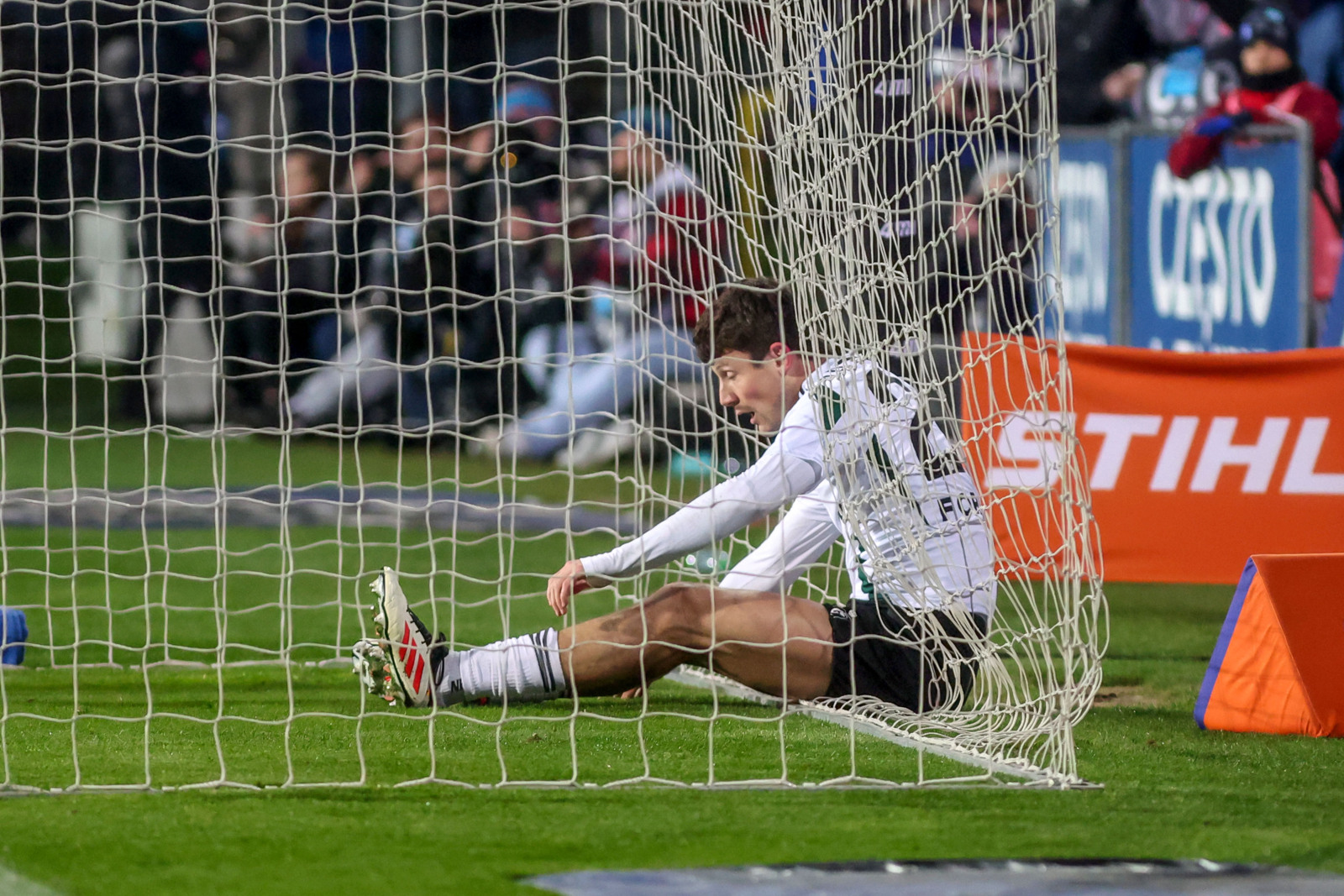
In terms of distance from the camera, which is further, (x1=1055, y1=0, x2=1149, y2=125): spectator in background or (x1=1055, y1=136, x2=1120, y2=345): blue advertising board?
(x1=1055, y1=0, x2=1149, y2=125): spectator in background

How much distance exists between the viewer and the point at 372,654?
462 cm

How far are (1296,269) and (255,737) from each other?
5.74 meters

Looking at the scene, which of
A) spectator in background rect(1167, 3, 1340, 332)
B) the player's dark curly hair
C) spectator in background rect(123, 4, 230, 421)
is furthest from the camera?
spectator in background rect(123, 4, 230, 421)

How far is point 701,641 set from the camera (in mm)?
4375

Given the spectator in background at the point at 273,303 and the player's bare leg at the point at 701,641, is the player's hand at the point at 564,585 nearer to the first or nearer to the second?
the player's bare leg at the point at 701,641

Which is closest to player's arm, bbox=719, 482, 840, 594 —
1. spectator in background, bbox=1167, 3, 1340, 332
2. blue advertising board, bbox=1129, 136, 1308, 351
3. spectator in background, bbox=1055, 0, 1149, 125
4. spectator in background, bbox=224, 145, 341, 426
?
blue advertising board, bbox=1129, 136, 1308, 351

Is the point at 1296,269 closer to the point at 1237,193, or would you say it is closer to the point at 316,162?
the point at 1237,193

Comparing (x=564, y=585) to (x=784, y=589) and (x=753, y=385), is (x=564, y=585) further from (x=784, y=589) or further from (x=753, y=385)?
(x=753, y=385)

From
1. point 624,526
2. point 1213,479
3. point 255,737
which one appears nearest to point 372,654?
point 255,737

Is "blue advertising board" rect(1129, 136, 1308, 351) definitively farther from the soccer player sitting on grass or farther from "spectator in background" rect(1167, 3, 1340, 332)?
the soccer player sitting on grass

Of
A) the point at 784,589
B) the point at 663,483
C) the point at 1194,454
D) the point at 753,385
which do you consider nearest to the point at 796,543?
the point at 784,589

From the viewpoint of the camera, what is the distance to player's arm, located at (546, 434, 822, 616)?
170 inches

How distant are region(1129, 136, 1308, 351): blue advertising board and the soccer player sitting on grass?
4.37 meters

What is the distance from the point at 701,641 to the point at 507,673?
1.89ft
